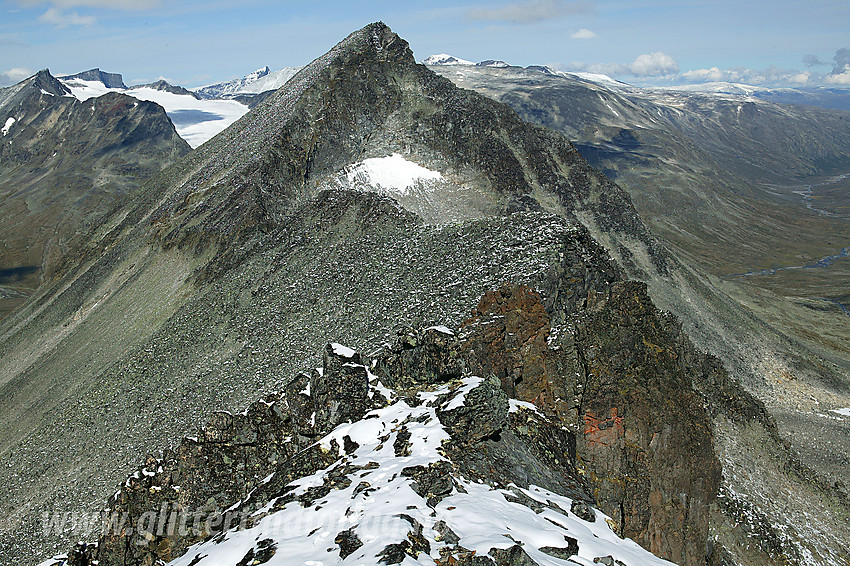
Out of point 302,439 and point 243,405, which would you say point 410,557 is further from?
point 243,405

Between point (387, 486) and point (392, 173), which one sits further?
point (392, 173)

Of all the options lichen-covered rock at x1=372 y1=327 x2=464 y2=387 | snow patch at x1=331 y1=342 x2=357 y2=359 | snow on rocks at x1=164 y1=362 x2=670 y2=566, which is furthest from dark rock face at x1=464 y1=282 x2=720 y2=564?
snow patch at x1=331 y1=342 x2=357 y2=359

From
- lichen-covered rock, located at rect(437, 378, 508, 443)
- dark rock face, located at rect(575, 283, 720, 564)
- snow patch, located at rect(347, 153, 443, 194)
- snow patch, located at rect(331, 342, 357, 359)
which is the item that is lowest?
dark rock face, located at rect(575, 283, 720, 564)

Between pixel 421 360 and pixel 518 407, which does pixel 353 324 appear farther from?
pixel 518 407

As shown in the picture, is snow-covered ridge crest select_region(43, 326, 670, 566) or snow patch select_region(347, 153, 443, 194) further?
snow patch select_region(347, 153, 443, 194)

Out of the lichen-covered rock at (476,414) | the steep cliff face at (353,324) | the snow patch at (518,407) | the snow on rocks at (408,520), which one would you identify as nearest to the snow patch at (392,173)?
the steep cliff face at (353,324)

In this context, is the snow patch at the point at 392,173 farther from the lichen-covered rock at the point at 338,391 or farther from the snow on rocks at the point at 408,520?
the snow on rocks at the point at 408,520

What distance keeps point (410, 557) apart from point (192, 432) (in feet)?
98.8

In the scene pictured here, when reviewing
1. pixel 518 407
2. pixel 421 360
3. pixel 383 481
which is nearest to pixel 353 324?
pixel 421 360

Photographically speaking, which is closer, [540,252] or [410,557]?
[410,557]

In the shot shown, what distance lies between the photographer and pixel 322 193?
195ft

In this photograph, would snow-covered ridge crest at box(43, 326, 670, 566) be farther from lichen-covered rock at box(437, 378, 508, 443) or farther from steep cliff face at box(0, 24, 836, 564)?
steep cliff face at box(0, 24, 836, 564)

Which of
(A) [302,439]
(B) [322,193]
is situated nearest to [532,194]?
(B) [322,193]

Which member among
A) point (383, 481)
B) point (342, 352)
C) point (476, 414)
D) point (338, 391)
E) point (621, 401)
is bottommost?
point (621, 401)
